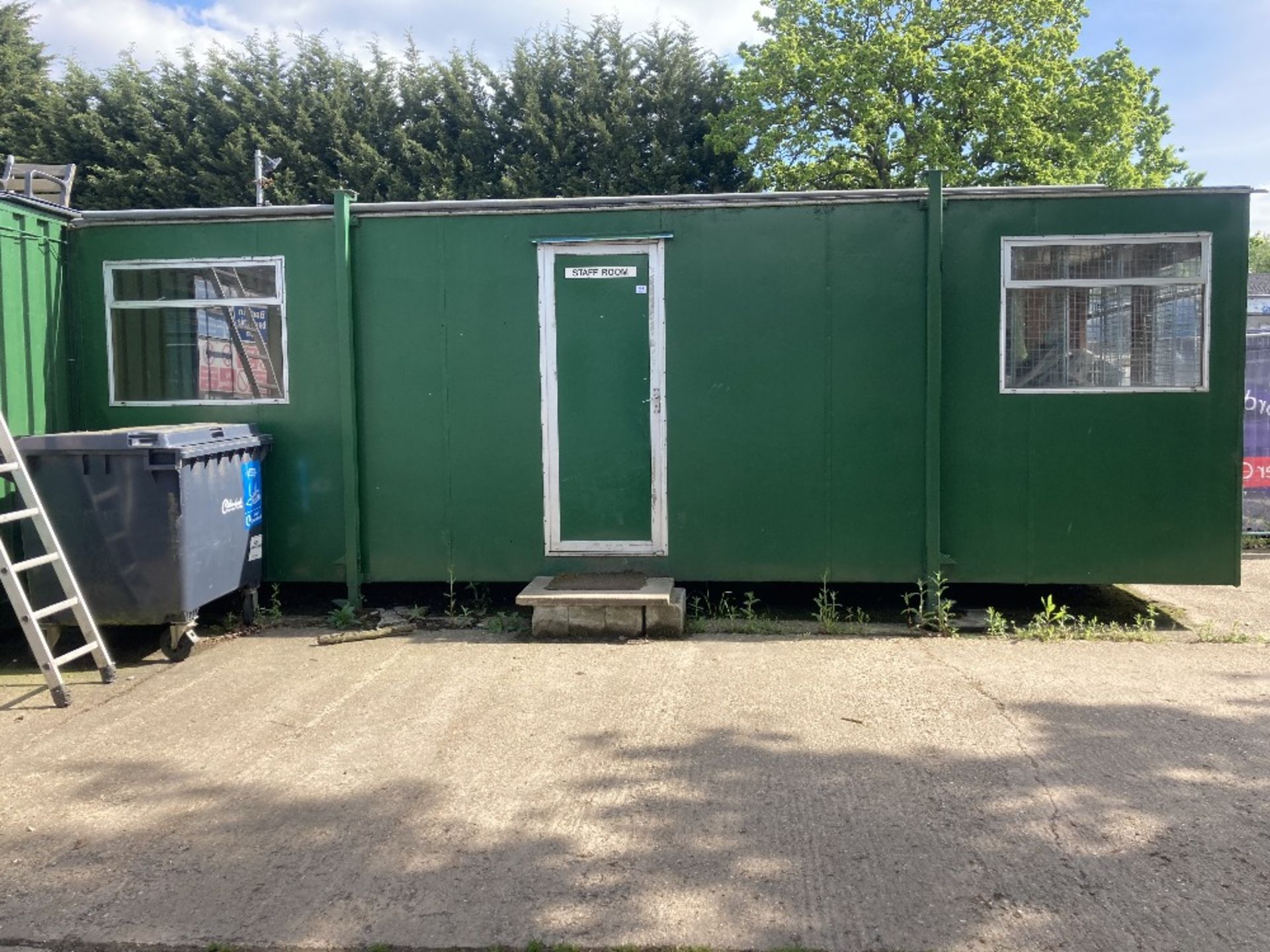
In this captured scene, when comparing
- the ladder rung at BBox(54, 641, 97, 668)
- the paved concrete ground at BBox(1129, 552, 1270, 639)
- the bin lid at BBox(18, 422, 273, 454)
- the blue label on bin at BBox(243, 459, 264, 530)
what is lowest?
the paved concrete ground at BBox(1129, 552, 1270, 639)

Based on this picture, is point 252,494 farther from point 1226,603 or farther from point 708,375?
point 1226,603

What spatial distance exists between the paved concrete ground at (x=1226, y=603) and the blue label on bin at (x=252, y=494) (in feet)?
20.7

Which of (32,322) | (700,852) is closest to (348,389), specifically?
(32,322)

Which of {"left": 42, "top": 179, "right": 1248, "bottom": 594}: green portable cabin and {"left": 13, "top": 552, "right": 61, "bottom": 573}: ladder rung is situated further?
{"left": 42, "top": 179, "right": 1248, "bottom": 594}: green portable cabin

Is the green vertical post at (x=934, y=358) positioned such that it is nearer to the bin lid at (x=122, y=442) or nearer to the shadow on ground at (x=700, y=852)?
the shadow on ground at (x=700, y=852)

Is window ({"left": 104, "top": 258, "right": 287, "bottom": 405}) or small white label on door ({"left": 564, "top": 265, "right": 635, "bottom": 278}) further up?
small white label on door ({"left": 564, "top": 265, "right": 635, "bottom": 278})

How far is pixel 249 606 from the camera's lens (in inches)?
267

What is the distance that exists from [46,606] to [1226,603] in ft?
26.3

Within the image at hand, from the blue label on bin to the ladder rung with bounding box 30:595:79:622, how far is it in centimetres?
131

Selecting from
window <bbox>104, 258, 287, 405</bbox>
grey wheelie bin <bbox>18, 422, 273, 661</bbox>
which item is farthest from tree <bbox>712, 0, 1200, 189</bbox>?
grey wheelie bin <bbox>18, 422, 273, 661</bbox>

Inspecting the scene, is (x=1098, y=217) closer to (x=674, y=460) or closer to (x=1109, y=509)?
(x=1109, y=509)

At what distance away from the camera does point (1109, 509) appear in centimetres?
664

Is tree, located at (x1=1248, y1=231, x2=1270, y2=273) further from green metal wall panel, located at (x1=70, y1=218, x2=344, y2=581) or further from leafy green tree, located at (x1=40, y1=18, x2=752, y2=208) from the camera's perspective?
green metal wall panel, located at (x1=70, y1=218, x2=344, y2=581)

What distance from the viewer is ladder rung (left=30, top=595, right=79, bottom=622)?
199 inches
